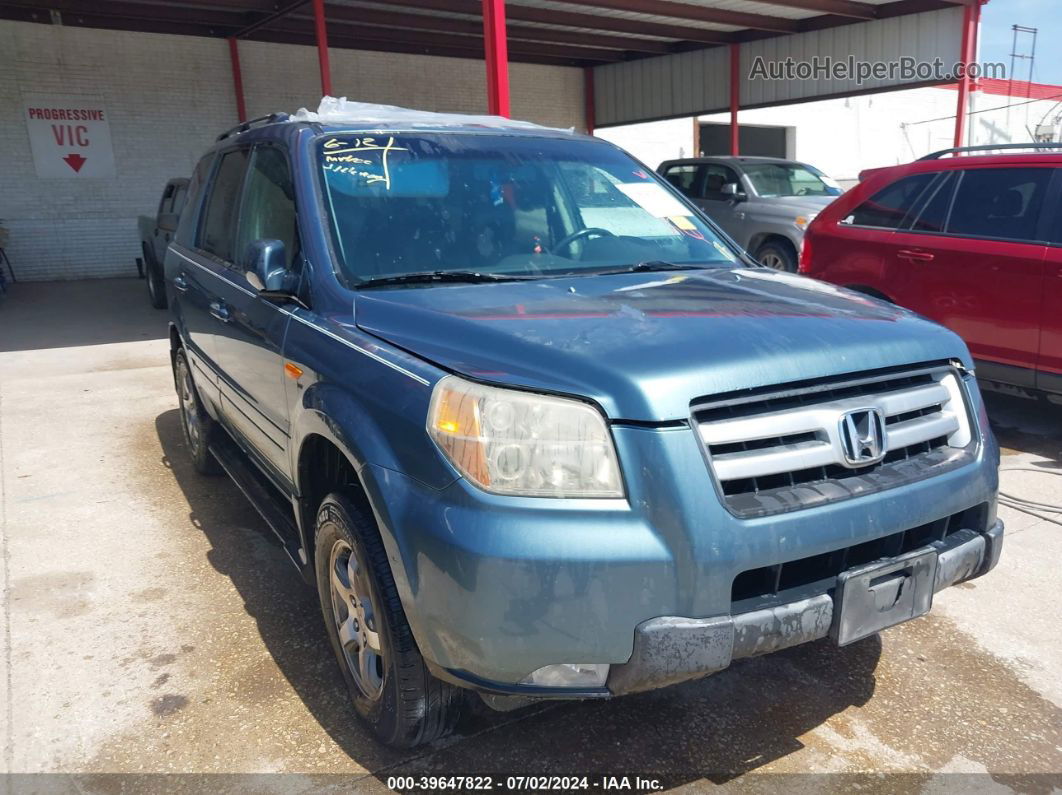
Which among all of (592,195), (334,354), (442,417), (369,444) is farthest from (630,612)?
(592,195)

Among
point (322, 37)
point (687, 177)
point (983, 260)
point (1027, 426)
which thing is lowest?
point (1027, 426)

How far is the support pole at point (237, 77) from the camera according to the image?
1606 centimetres

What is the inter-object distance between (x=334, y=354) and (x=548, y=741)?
132cm

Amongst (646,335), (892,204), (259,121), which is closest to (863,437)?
(646,335)

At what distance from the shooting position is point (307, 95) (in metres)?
17.3

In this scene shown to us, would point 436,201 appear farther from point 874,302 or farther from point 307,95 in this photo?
point 307,95

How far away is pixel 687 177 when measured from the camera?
476 inches

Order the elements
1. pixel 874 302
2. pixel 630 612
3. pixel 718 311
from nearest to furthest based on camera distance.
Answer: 1. pixel 630 612
2. pixel 718 311
3. pixel 874 302

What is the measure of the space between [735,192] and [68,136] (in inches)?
453

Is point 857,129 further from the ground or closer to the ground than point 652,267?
further from the ground

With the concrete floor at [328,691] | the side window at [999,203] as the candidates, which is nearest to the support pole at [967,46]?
the side window at [999,203]

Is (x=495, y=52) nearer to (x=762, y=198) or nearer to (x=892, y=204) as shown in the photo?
(x=762, y=198)

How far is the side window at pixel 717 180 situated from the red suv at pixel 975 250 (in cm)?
522

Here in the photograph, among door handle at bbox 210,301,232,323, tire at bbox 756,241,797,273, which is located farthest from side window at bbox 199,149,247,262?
tire at bbox 756,241,797,273
